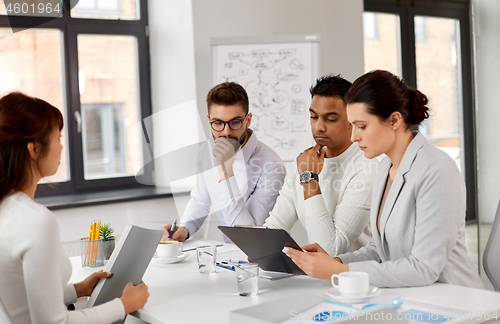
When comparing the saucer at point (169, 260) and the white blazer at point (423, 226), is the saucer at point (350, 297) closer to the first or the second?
the white blazer at point (423, 226)

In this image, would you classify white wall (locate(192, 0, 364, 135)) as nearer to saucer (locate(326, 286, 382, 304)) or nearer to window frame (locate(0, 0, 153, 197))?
window frame (locate(0, 0, 153, 197))

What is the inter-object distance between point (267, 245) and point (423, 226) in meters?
0.42

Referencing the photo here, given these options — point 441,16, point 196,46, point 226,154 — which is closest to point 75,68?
point 196,46

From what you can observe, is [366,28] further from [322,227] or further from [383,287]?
[383,287]

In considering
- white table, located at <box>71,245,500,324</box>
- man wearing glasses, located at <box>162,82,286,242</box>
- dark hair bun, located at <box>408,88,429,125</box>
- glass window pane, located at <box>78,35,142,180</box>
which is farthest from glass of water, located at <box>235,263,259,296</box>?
glass window pane, located at <box>78,35,142,180</box>

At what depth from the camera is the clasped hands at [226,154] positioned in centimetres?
240

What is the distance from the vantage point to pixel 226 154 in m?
2.41

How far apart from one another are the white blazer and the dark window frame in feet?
11.8

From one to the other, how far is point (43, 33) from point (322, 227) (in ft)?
8.39

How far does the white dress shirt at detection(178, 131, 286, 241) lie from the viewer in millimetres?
2334

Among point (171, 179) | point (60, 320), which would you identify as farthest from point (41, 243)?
point (171, 179)

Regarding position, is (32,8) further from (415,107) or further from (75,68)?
(415,107)

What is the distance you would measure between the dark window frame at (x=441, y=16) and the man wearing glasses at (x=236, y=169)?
9.24 feet

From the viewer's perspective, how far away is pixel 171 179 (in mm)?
3125
